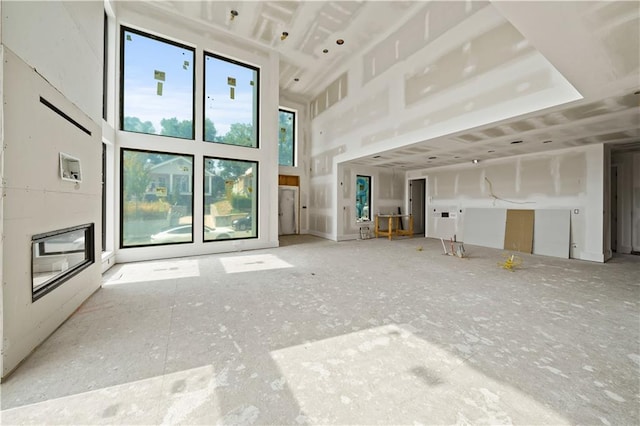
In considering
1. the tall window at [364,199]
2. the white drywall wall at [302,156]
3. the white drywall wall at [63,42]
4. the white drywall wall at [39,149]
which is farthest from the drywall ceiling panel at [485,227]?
the white drywall wall at [63,42]

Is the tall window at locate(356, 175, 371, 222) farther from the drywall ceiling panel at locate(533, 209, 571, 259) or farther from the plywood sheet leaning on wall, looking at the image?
the drywall ceiling panel at locate(533, 209, 571, 259)

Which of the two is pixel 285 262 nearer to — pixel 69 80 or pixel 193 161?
pixel 193 161

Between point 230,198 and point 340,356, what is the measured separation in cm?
515

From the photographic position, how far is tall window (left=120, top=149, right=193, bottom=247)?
5.11 meters

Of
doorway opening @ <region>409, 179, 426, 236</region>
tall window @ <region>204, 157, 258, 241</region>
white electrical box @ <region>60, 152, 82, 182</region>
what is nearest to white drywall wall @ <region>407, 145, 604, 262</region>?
doorway opening @ <region>409, 179, 426, 236</region>

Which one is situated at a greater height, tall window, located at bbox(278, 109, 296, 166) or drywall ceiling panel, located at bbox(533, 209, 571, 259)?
tall window, located at bbox(278, 109, 296, 166)

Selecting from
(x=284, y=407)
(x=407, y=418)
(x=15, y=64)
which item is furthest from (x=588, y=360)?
(x=15, y=64)

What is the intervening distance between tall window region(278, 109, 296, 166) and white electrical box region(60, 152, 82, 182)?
7021 millimetres

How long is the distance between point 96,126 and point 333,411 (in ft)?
13.7

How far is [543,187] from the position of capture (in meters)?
6.00

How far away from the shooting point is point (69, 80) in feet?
8.52

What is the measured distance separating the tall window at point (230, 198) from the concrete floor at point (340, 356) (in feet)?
8.05

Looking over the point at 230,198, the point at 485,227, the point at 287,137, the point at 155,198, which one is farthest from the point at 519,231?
the point at 155,198

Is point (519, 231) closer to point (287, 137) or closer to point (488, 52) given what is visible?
point (488, 52)
